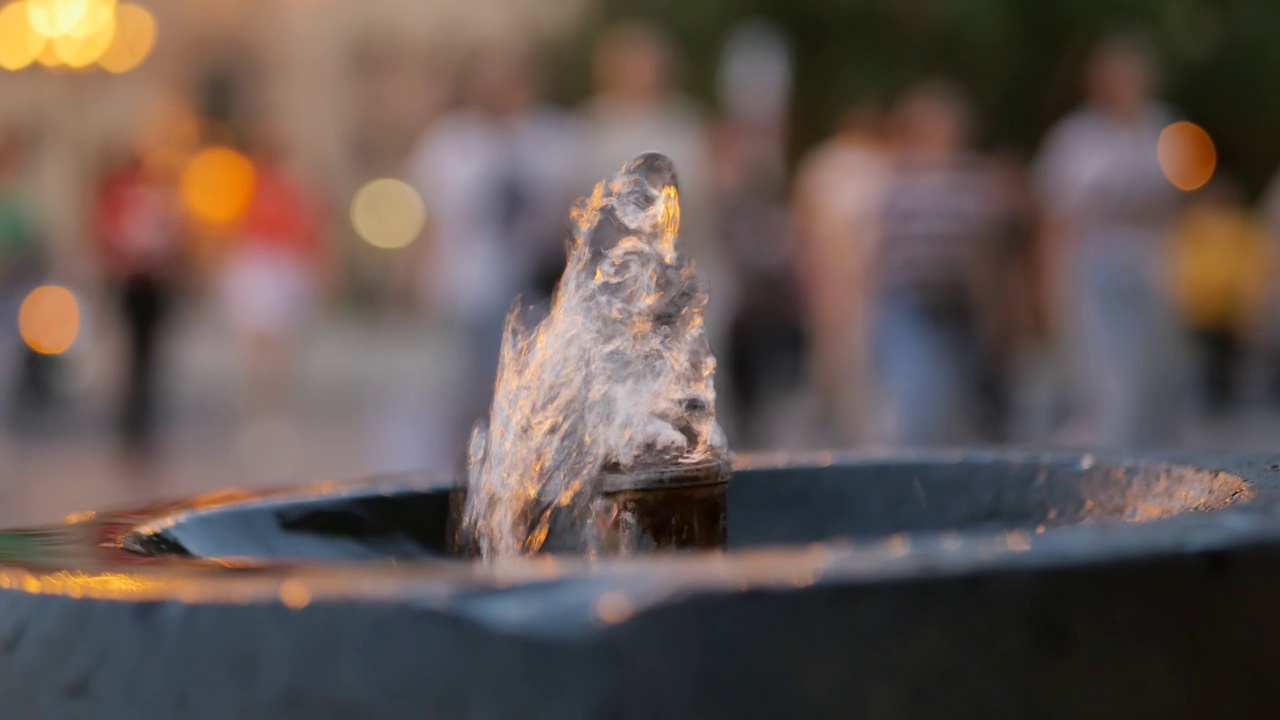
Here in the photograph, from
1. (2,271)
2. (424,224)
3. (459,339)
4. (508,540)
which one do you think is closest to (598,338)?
(508,540)

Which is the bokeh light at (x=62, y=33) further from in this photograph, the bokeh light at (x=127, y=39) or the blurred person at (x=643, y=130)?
the blurred person at (x=643, y=130)

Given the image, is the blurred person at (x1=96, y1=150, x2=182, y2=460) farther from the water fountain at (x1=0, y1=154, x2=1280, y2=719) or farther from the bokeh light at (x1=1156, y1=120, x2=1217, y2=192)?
the water fountain at (x1=0, y1=154, x2=1280, y2=719)

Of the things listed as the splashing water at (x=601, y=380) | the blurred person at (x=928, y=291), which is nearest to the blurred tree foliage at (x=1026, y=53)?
the blurred person at (x=928, y=291)

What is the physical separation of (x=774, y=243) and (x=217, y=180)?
5525mm

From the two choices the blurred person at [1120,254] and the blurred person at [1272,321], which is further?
the blurred person at [1272,321]

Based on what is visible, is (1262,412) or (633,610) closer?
(633,610)

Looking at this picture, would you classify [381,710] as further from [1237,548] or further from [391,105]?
[391,105]

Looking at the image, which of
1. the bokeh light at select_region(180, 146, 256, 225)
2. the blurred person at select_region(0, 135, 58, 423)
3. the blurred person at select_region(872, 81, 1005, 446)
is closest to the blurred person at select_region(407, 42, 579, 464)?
the blurred person at select_region(872, 81, 1005, 446)

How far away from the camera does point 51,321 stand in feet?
54.2

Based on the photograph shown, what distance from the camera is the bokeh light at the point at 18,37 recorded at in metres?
20.0

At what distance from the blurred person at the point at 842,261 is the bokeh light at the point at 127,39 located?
10.0 meters

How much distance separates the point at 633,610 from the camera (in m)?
1.26

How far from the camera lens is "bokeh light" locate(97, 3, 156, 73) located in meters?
20.1

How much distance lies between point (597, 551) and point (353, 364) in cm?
2319
